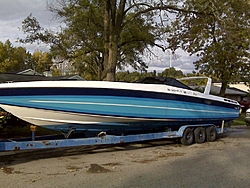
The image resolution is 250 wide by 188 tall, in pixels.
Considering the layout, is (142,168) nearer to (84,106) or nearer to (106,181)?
(106,181)

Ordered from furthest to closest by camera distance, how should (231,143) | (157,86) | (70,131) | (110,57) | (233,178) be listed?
(110,57), (231,143), (157,86), (70,131), (233,178)

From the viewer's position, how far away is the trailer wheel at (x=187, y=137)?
9.79m

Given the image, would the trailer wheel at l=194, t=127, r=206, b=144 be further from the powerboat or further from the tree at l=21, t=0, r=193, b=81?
the tree at l=21, t=0, r=193, b=81

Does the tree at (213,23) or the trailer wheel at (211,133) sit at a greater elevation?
the tree at (213,23)

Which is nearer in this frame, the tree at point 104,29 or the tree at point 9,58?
the tree at point 104,29

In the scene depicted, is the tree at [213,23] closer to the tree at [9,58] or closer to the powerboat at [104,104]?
the powerboat at [104,104]

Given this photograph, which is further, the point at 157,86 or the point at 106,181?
the point at 157,86

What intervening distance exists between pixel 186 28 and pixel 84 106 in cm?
904

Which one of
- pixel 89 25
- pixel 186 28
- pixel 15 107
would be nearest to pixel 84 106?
pixel 15 107

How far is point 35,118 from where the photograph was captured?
23.7ft

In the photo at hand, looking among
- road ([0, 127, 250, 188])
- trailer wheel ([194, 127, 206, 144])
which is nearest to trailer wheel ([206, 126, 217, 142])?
trailer wheel ([194, 127, 206, 144])

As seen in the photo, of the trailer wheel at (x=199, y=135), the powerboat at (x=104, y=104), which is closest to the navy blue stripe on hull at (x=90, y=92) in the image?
the powerboat at (x=104, y=104)

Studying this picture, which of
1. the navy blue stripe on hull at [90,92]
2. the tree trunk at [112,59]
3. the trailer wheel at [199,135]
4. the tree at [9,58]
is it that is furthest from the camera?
the tree at [9,58]

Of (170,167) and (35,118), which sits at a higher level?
(35,118)
